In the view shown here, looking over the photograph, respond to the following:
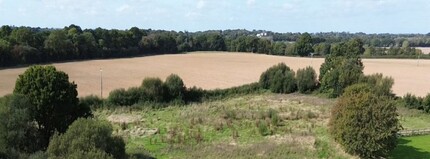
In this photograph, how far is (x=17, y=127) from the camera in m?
23.9

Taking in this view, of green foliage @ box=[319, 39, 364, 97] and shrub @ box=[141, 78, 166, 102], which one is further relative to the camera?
green foliage @ box=[319, 39, 364, 97]

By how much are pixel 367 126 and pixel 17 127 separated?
1995 cm

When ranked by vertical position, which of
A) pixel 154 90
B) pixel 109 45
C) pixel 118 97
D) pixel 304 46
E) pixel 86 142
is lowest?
pixel 118 97

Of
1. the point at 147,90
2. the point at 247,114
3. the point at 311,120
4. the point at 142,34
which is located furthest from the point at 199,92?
the point at 142,34

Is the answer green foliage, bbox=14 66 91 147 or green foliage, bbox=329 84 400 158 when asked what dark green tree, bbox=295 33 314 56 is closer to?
green foliage, bbox=329 84 400 158

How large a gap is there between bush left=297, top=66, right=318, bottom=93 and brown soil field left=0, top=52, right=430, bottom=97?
33.6 feet

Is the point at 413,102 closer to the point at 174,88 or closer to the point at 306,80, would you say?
the point at 306,80

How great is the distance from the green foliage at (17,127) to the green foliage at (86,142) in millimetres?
3658

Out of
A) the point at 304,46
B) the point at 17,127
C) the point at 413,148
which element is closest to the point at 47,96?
the point at 17,127

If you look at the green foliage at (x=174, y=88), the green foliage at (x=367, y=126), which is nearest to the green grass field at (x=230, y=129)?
the green foliage at (x=367, y=126)

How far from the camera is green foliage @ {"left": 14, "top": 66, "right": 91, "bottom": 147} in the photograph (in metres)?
27.4

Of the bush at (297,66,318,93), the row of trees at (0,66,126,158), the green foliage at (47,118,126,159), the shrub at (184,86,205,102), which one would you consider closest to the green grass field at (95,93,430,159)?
the shrub at (184,86,205,102)

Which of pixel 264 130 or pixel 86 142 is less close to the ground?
pixel 86 142

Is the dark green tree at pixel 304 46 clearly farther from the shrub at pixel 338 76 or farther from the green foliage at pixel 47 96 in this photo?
the green foliage at pixel 47 96
